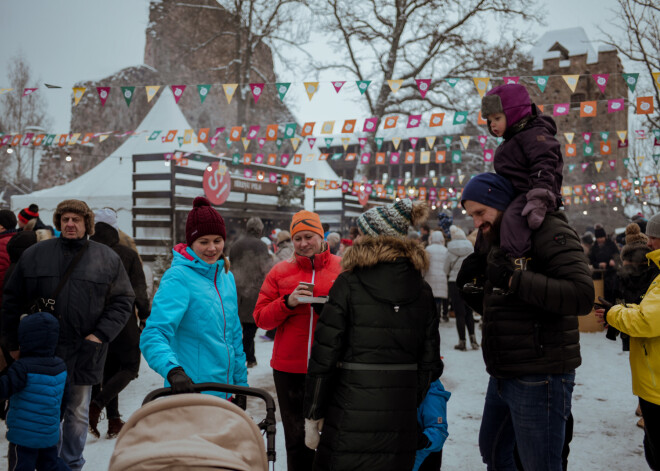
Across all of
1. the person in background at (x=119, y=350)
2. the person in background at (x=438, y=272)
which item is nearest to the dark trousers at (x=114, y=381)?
the person in background at (x=119, y=350)

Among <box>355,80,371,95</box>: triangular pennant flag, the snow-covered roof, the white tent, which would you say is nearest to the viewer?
<box>355,80,371,95</box>: triangular pennant flag

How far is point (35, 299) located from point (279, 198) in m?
16.8

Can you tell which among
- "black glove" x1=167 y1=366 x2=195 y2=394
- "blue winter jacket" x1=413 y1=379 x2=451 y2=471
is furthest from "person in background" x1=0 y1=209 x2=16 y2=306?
"blue winter jacket" x1=413 y1=379 x2=451 y2=471

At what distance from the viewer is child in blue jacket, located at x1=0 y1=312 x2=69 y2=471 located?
2846 mm

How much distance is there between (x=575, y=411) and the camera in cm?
504

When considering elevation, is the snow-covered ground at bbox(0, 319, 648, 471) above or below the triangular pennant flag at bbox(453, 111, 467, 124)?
below

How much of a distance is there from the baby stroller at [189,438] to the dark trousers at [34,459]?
1.63 m

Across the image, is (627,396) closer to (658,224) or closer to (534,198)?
(658,224)

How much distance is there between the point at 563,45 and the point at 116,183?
46.2 m

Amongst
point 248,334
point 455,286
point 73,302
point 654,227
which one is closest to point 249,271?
point 248,334

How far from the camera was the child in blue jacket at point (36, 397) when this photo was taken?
285 centimetres

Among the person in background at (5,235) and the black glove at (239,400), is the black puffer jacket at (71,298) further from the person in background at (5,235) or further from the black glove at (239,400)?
the person in background at (5,235)

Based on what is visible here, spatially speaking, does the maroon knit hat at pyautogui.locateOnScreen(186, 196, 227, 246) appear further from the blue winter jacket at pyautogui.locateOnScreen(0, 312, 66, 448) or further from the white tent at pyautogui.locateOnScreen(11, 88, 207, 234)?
the white tent at pyautogui.locateOnScreen(11, 88, 207, 234)

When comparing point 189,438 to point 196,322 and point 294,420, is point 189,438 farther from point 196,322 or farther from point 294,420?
point 294,420
